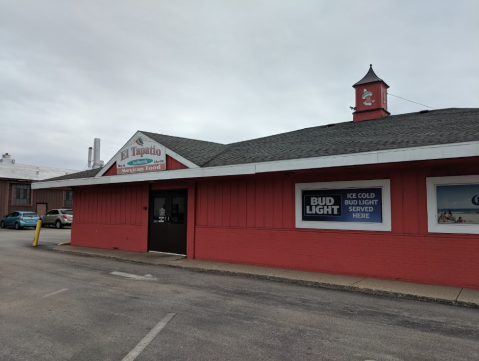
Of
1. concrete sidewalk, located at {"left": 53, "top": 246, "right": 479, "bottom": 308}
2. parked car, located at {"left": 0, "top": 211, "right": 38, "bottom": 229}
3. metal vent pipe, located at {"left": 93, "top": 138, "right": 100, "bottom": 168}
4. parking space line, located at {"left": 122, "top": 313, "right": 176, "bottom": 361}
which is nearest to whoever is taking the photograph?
parking space line, located at {"left": 122, "top": 313, "right": 176, "bottom": 361}

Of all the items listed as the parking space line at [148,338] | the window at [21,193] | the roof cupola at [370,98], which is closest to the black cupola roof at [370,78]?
the roof cupola at [370,98]

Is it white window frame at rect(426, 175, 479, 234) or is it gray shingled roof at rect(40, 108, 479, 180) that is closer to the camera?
white window frame at rect(426, 175, 479, 234)

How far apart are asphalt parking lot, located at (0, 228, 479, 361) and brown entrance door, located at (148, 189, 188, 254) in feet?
13.7

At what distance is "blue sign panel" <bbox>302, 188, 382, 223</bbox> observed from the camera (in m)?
8.89

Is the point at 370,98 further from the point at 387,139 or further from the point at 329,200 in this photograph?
the point at 329,200

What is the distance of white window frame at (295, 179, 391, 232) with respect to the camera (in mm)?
8656

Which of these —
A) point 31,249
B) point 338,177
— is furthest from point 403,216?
point 31,249

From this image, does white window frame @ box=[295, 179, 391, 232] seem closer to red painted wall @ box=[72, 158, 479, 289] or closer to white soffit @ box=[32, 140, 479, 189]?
red painted wall @ box=[72, 158, 479, 289]

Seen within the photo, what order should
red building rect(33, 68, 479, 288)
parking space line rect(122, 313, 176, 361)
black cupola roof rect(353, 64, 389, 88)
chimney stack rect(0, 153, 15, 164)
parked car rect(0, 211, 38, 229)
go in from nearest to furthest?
parking space line rect(122, 313, 176, 361)
red building rect(33, 68, 479, 288)
black cupola roof rect(353, 64, 389, 88)
parked car rect(0, 211, 38, 229)
chimney stack rect(0, 153, 15, 164)

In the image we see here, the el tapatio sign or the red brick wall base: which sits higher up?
the el tapatio sign

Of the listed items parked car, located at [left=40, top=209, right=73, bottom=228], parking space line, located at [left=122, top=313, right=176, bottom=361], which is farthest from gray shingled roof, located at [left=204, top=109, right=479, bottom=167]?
parked car, located at [left=40, top=209, right=73, bottom=228]

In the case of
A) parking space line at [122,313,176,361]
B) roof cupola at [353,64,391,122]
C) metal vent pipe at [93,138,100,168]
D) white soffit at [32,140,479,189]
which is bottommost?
parking space line at [122,313,176,361]

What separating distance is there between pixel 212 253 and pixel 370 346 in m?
7.40

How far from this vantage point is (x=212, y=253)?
11.6 m
